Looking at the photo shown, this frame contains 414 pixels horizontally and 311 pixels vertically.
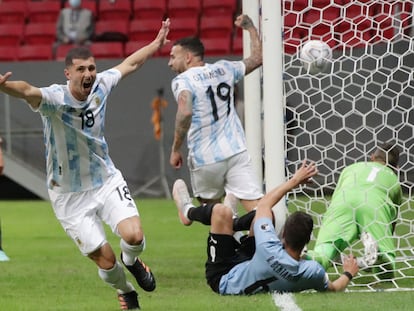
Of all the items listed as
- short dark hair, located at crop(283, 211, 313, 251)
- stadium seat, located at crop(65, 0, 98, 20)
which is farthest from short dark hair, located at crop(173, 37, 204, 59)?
stadium seat, located at crop(65, 0, 98, 20)

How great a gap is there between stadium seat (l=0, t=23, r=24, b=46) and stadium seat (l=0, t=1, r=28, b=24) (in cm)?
31

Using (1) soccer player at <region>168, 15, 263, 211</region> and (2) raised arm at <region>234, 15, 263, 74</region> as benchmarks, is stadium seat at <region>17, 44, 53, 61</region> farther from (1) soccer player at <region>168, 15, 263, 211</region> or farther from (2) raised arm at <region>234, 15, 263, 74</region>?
(2) raised arm at <region>234, 15, 263, 74</region>

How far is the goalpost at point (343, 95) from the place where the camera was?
9016 mm

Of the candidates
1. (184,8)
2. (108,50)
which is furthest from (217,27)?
(108,50)

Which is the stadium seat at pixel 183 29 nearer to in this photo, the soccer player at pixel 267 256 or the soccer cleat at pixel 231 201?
the soccer cleat at pixel 231 201

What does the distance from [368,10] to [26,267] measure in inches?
159

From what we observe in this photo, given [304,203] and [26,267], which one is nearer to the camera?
[304,203]

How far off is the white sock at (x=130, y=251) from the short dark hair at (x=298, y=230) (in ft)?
3.31

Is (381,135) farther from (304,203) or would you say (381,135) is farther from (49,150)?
(49,150)

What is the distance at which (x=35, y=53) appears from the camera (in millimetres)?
21125

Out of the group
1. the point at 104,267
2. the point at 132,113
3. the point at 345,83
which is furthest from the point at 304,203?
the point at 132,113

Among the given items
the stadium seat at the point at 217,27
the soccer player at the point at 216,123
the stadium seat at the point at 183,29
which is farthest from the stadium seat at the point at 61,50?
the soccer player at the point at 216,123

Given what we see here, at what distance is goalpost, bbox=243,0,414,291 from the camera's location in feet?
29.6

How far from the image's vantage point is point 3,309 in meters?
7.55
